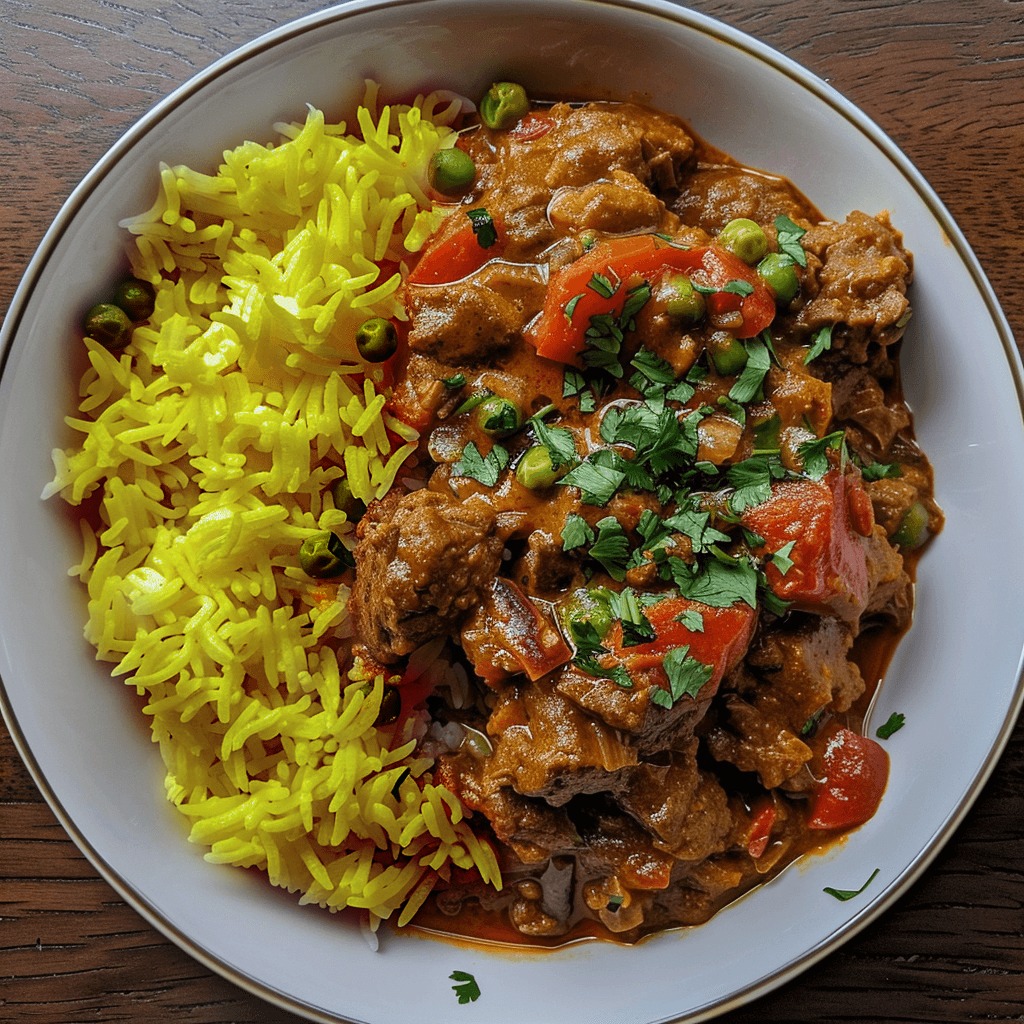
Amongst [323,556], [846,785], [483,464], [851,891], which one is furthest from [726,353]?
[851,891]

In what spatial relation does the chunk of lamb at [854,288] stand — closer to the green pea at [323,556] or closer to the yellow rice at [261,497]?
the yellow rice at [261,497]

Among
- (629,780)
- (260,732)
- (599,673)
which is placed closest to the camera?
(599,673)

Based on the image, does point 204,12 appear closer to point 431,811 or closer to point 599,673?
point 599,673

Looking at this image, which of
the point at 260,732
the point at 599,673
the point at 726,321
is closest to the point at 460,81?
the point at 726,321

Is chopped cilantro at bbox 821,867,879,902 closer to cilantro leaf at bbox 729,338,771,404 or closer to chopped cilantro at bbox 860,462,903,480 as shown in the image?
chopped cilantro at bbox 860,462,903,480

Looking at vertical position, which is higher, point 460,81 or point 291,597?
point 460,81

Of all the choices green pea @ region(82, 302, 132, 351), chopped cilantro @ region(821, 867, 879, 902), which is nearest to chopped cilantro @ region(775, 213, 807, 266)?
chopped cilantro @ region(821, 867, 879, 902)
